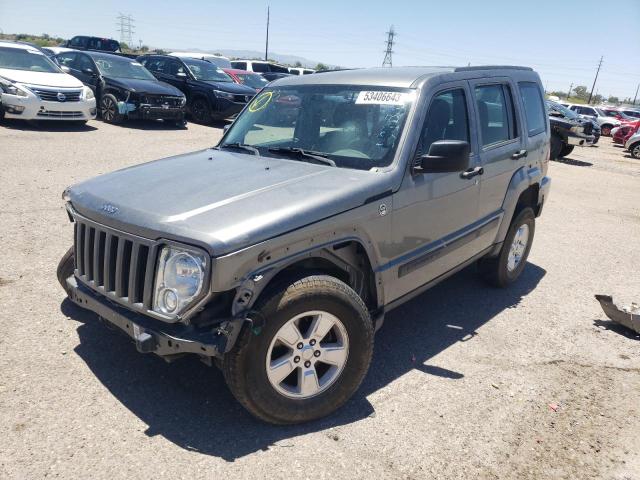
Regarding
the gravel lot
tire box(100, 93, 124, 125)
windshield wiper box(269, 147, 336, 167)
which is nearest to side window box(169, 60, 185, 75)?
tire box(100, 93, 124, 125)

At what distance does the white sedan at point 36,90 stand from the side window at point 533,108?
10237 millimetres

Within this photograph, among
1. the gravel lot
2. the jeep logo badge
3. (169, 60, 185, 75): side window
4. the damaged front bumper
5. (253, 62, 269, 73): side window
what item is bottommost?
the gravel lot

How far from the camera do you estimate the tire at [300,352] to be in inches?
106

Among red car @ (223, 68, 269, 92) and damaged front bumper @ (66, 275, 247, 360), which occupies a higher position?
red car @ (223, 68, 269, 92)

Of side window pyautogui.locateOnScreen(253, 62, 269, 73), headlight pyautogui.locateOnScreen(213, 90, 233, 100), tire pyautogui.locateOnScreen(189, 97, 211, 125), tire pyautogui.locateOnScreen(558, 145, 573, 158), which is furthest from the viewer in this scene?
side window pyautogui.locateOnScreen(253, 62, 269, 73)

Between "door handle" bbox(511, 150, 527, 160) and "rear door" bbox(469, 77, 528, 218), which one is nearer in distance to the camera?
"rear door" bbox(469, 77, 528, 218)

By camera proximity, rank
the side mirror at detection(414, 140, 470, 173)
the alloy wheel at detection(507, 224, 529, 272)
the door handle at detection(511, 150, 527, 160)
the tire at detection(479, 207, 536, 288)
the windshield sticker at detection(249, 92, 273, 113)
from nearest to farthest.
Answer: the side mirror at detection(414, 140, 470, 173)
the windshield sticker at detection(249, 92, 273, 113)
the door handle at detection(511, 150, 527, 160)
the tire at detection(479, 207, 536, 288)
the alloy wheel at detection(507, 224, 529, 272)

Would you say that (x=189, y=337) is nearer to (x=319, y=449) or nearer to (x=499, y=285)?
(x=319, y=449)

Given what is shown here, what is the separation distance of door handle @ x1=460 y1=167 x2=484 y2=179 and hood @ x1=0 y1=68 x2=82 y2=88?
10716 mm

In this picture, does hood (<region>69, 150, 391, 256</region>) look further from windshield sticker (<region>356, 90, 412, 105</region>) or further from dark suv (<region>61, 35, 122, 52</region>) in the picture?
dark suv (<region>61, 35, 122, 52</region>)

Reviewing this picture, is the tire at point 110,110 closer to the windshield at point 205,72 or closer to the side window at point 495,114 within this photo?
the windshield at point 205,72

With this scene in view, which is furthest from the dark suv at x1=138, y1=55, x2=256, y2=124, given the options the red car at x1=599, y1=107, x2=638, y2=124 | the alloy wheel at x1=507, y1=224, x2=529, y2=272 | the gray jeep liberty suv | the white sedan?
the red car at x1=599, y1=107, x2=638, y2=124

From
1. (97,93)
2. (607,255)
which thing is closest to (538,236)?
(607,255)

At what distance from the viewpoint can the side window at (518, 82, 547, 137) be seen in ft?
16.8
